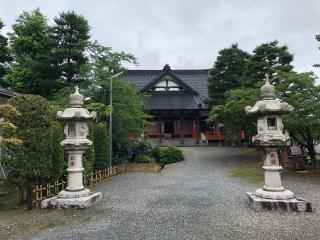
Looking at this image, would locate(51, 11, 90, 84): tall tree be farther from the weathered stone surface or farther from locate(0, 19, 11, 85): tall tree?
the weathered stone surface

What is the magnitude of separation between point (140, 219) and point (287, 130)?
11912 millimetres

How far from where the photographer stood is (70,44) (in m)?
20.8

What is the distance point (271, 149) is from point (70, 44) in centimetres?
1647

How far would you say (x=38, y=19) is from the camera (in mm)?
23484

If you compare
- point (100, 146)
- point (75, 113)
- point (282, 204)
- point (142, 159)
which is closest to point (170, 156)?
point (142, 159)

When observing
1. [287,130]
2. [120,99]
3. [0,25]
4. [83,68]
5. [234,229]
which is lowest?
[234,229]

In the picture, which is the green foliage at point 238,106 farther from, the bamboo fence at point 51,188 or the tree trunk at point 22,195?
the tree trunk at point 22,195

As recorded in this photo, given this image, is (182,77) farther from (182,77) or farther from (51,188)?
(51,188)

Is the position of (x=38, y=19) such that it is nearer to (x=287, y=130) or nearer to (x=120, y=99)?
(x=120, y=99)

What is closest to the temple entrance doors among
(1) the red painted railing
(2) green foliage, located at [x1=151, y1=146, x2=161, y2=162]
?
Answer: (1) the red painted railing

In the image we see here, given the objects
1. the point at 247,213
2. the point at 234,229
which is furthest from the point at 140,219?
the point at 247,213

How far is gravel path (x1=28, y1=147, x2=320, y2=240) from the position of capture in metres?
6.74

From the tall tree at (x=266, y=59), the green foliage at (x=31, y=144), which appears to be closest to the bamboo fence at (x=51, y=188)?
the green foliage at (x=31, y=144)

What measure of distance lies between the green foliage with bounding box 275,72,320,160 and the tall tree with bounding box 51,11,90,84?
13370 mm
